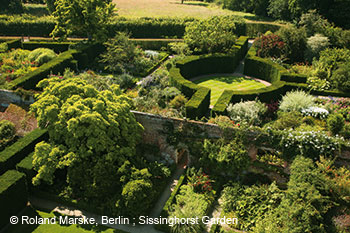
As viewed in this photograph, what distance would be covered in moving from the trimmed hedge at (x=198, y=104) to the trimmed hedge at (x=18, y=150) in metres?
10.0

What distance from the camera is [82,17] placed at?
1410 inches

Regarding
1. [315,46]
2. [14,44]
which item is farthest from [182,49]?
[14,44]

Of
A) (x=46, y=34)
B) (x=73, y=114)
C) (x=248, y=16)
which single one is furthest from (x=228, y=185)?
(x=248, y=16)

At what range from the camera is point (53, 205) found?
18.9 metres

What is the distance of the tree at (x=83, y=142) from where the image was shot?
17.7 m

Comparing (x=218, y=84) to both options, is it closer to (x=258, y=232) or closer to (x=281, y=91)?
(x=281, y=91)

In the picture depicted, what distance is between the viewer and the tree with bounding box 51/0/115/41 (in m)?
35.1

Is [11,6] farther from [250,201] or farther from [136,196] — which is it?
[250,201]

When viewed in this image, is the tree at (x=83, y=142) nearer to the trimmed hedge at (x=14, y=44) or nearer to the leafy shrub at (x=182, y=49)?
the leafy shrub at (x=182, y=49)

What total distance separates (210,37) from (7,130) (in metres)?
22.2

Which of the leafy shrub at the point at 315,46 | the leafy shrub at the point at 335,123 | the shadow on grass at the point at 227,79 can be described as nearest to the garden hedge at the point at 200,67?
the shadow on grass at the point at 227,79

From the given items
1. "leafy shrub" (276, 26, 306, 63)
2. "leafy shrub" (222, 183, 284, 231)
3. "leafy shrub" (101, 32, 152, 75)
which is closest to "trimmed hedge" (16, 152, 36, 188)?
"leafy shrub" (222, 183, 284, 231)

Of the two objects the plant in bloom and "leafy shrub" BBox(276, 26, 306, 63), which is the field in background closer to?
"leafy shrub" BBox(276, 26, 306, 63)

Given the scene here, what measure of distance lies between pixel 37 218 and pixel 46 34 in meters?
34.0
